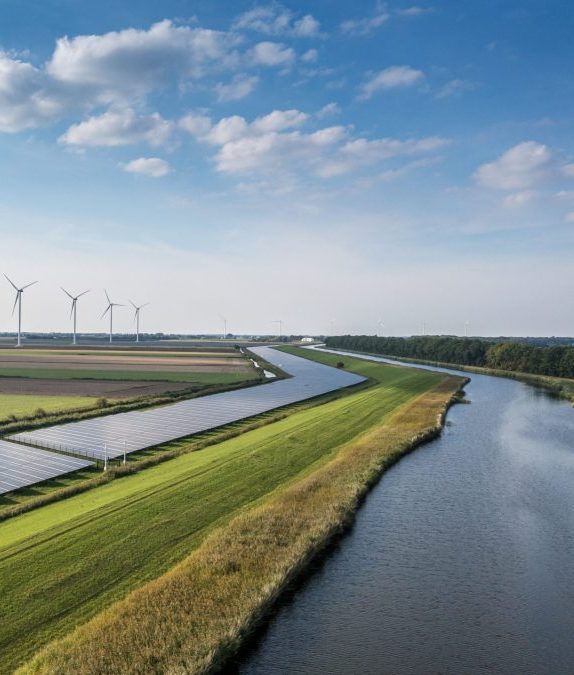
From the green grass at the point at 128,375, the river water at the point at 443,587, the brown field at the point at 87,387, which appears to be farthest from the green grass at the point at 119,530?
the green grass at the point at 128,375

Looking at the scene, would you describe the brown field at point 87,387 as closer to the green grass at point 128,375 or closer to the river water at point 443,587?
the green grass at point 128,375

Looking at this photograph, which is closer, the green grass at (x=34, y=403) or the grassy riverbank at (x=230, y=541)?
the grassy riverbank at (x=230, y=541)

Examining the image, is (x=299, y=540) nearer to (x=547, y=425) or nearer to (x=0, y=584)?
(x=0, y=584)

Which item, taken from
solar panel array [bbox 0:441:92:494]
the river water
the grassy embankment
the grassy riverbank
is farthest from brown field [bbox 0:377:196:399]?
the grassy embankment

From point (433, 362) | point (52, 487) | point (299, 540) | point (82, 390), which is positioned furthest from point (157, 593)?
point (433, 362)

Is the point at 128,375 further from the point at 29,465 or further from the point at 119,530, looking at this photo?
the point at 119,530

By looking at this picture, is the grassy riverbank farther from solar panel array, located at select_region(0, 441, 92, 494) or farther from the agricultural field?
the agricultural field

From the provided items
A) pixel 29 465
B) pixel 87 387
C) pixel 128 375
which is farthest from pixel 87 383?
pixel 29 465
